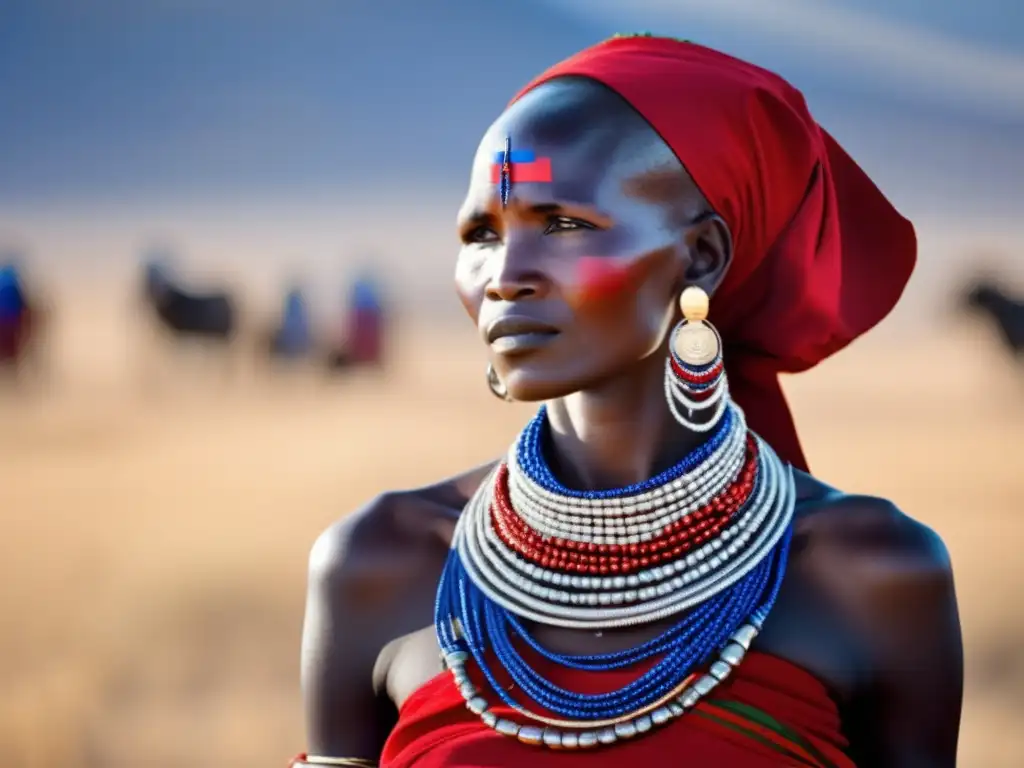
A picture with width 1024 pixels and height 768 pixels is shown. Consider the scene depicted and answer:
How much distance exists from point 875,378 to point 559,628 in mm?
12399

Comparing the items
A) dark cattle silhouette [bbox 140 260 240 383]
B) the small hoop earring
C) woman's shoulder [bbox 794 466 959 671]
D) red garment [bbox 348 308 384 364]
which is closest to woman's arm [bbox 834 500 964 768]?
woman's shoulder [bbox 794 466 959 671]

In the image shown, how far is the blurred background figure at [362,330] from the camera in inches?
575

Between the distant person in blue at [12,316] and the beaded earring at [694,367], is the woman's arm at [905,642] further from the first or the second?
the distant person in blue at [12,316]

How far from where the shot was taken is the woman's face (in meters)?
2.33

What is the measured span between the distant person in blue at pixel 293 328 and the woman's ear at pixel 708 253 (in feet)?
39.5

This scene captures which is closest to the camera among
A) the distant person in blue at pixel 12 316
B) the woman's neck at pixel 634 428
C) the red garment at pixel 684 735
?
the red garment at pixel 684 735

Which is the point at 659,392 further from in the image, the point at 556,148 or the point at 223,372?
the point at 223,372

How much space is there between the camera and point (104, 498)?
1163 cm

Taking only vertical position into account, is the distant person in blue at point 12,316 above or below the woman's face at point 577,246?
below

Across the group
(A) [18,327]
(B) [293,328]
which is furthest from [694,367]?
(B) [293,328]

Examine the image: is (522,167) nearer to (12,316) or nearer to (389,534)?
(389,534)

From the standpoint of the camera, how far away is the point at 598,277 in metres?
2.33

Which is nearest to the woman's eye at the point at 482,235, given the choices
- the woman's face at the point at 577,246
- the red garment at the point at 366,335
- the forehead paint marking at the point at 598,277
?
the woman's face at the point at 577,246

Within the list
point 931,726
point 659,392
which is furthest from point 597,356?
point 931,726
